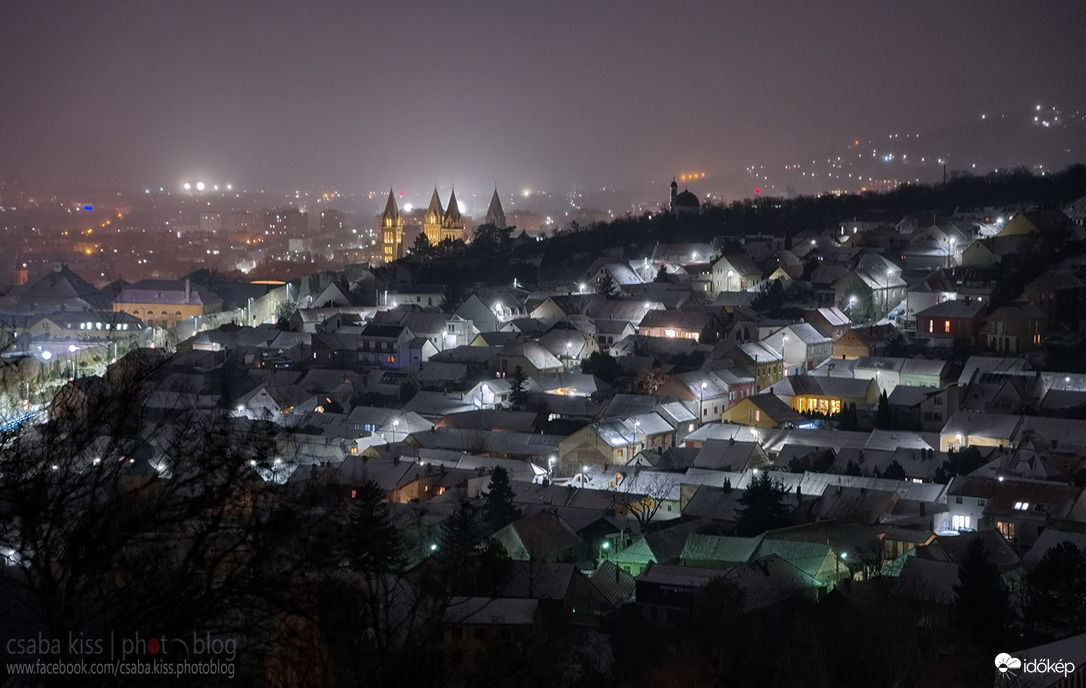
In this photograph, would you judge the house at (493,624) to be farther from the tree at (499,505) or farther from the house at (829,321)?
the house at (829,321)

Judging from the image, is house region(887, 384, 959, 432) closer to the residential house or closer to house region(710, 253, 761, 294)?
the residential house

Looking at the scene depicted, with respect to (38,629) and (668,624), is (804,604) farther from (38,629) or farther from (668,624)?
(38,629)

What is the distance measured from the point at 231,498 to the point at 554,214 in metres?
59.7

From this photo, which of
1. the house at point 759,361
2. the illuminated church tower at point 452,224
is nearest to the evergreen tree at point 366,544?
the house at point 759,361

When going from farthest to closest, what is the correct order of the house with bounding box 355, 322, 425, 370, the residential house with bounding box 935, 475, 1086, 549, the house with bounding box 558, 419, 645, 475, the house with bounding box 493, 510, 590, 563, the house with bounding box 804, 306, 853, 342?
the house with bounding box 355, 322, 425, 370 → the house with bounding box 804, 306, 853, 342 → the house with bounding box 558, 419, 645, 475 → the residential house with bounding box 935, 475, 1086, 549 → the house with bounding box 493, 510, 590, 563

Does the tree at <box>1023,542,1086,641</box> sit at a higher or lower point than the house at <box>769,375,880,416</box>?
lower

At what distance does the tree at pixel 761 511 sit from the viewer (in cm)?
1147

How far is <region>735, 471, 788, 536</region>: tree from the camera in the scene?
37.6 feet

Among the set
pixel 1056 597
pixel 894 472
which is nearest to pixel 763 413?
pixel 894 472

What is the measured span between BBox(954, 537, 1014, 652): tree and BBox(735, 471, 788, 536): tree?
2376mm

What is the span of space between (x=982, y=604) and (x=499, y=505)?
4471 mm

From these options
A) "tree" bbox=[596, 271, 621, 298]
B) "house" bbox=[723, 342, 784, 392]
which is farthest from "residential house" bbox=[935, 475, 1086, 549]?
"tree" bbox=[596, 271, 621, 298]

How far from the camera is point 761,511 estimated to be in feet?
37.9

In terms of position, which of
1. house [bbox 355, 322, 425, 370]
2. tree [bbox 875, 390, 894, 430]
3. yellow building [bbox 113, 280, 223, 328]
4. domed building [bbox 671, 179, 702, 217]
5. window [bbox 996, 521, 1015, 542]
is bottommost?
window [bbox 996, 521, 1015, 542]
